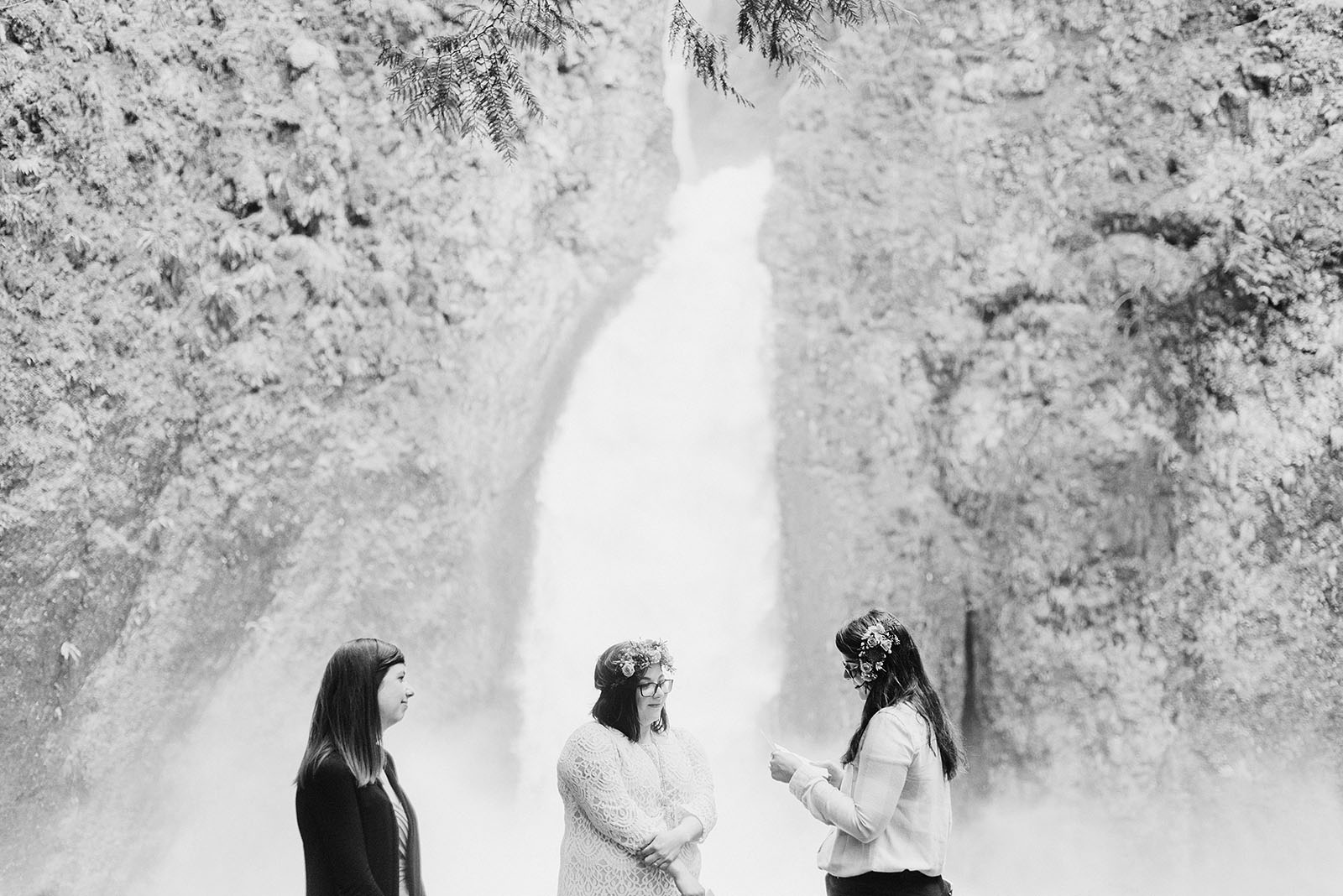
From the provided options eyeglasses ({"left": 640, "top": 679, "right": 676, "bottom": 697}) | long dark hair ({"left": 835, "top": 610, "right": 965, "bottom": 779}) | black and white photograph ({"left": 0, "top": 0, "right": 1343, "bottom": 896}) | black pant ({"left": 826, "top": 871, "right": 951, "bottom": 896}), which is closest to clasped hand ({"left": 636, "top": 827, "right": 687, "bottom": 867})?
eyeglasses ({"left": 640, "top": 679, "right": 676, "bottom": 697})

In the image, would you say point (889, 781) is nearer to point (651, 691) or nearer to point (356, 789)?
point (651, 691)

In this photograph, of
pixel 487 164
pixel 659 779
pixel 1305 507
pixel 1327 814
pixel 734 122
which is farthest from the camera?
pixel 734 122

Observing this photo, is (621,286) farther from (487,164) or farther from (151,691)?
(151,691)

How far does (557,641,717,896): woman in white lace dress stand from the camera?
3.44 metres

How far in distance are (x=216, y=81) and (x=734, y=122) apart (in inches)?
236

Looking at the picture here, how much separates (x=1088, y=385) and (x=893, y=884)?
8297 millimetres

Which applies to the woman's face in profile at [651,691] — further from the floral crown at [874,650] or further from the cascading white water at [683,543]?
the cascading white water at [683,543]

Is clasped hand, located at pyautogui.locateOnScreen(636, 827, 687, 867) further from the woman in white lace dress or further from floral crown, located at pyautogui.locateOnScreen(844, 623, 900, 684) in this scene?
floral crown, located at pyautogui.locateOnScreen(844, 623, 900, 684)

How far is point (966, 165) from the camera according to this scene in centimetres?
1209

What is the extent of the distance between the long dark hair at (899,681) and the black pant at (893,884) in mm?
325

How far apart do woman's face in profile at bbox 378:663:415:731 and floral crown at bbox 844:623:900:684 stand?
1306 millimetres

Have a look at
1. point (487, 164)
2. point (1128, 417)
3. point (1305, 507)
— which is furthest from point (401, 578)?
point (1305, 507)

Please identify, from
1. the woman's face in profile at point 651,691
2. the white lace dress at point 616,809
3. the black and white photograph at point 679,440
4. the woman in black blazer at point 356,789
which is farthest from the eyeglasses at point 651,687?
the black and white photograph at point 679,440

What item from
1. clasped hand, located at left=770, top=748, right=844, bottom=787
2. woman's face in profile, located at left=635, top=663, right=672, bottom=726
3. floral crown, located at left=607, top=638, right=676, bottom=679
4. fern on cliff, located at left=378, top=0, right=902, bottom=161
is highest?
fern on cliff, located at left=378, top=0, right=902, bottom=161
